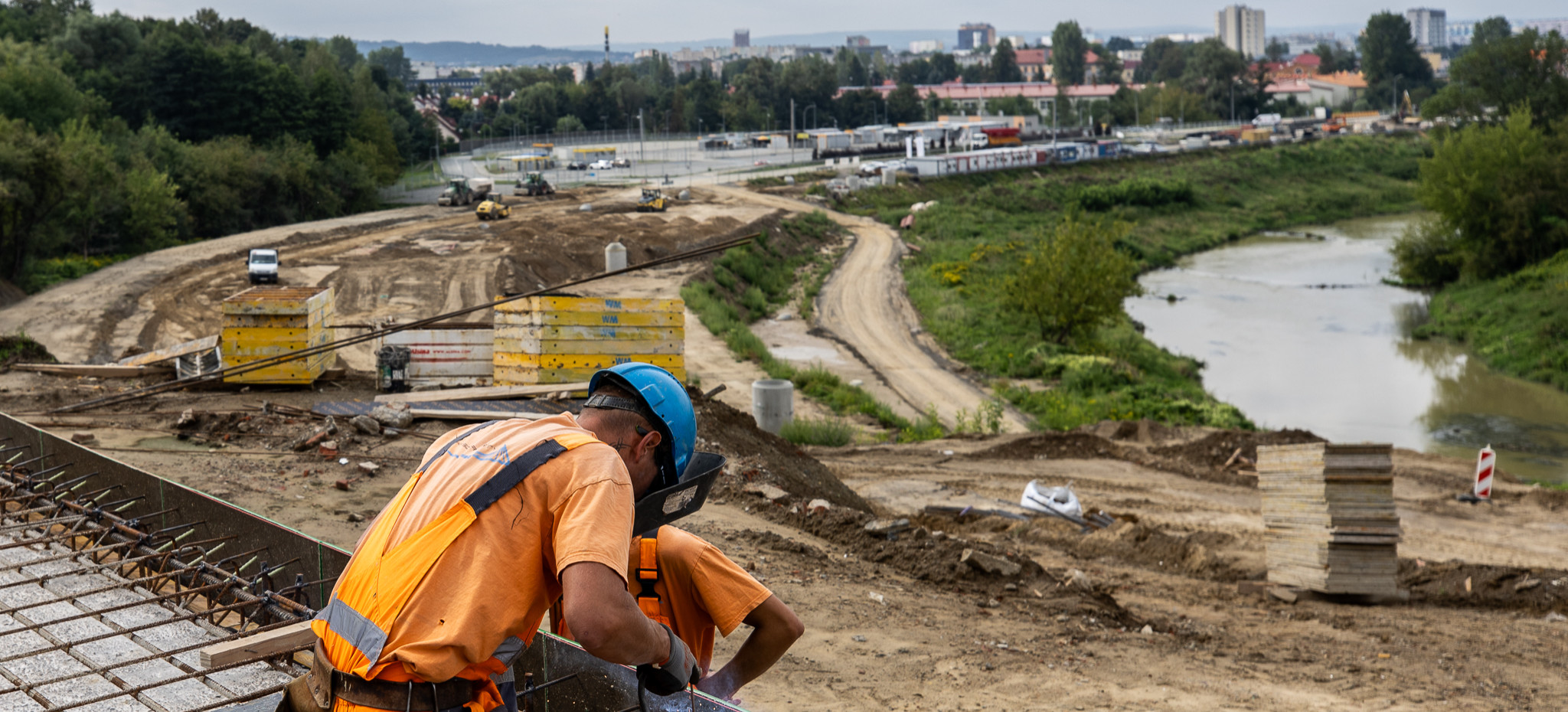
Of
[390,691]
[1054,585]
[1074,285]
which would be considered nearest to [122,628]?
[390,691]

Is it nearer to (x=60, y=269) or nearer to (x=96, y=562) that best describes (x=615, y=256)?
(x=60, y=269)

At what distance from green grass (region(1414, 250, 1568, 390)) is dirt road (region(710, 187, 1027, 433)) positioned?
18.9m

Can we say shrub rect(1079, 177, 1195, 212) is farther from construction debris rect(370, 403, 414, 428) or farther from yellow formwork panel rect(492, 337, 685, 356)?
construction debris rect(370, 403, 414, 428)

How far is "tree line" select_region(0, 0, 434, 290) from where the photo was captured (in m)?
36.9

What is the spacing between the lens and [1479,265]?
4862 cm

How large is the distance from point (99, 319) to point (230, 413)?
1826 centimetres

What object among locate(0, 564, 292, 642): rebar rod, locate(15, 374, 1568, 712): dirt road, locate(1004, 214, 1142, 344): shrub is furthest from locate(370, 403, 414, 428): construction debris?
locate(1004, 214, 1142, 344): shrub

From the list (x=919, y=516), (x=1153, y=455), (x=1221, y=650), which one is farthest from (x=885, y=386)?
(x=1221, y=650)

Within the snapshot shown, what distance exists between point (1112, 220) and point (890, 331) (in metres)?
35.8

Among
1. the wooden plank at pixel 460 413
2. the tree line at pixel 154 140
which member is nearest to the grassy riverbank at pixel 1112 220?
the wooden plank at pixel 460 413

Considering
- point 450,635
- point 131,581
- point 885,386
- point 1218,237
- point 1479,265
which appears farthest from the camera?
point 1218,237

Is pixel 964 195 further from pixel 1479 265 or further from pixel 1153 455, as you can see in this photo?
pixel 1153 455

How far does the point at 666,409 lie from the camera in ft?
10.5

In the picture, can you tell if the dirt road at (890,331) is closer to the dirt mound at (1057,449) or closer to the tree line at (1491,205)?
the dirt mound at (1057,449)
